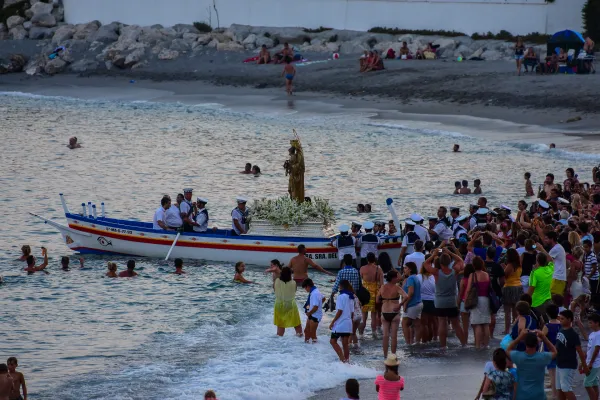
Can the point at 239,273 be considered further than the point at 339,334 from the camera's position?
Yes

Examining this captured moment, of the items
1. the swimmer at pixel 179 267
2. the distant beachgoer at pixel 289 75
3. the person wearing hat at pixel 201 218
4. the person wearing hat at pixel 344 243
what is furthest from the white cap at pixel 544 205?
the distant beachgoer at pixel 289 75

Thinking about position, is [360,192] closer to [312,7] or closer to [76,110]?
[76,110]

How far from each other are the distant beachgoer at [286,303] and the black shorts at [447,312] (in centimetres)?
239

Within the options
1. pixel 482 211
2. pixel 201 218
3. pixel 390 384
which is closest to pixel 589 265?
pixel 482 211

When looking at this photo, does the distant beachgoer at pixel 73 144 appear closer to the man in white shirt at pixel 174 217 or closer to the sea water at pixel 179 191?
the sea water at pixel 179 191

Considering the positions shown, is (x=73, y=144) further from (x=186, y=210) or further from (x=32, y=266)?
(x=186, y=210)

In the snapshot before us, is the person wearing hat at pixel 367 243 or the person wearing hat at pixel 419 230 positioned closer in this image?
the person wearing hat at pixel 419 230

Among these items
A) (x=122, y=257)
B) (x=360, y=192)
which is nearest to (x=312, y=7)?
(x=360, y=192)

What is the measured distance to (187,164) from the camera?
42.0 m

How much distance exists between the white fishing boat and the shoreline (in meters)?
16.1

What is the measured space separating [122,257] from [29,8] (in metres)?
55.7

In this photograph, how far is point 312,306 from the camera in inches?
658

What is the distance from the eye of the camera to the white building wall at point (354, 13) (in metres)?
55.3

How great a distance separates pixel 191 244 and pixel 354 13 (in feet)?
131
